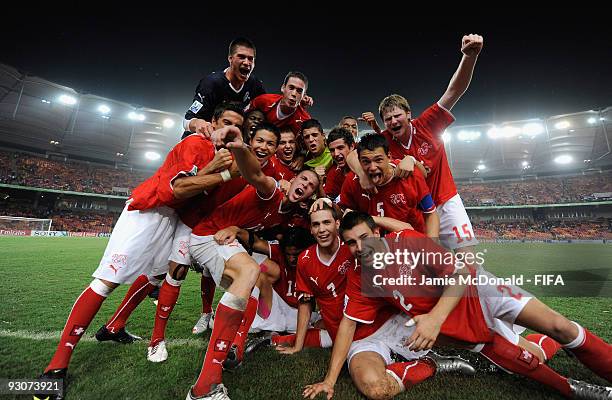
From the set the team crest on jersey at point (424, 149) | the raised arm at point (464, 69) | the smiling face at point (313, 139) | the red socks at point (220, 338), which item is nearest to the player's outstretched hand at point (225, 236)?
the red socks at point (220, 338)

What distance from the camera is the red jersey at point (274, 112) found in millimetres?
4738

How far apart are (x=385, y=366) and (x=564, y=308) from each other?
420cm

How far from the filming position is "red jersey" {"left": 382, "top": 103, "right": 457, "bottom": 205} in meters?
3.73

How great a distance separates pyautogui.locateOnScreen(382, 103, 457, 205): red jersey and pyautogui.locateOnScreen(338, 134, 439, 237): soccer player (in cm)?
61

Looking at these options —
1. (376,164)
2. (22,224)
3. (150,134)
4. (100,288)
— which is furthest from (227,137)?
(150,134)

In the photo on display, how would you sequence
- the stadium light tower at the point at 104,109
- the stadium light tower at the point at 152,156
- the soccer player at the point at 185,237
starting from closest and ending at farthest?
1. the soccer player at the point at 185,237
2. the stadium light tower at the point at 104,109
3. the stadium light tower at the point at 152,156

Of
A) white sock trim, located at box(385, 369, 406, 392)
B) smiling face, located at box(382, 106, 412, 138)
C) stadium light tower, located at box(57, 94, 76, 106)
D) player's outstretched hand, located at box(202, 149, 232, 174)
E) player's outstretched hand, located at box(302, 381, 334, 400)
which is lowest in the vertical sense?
player's outstretched hand, located at box(302, 381, 334, 400)

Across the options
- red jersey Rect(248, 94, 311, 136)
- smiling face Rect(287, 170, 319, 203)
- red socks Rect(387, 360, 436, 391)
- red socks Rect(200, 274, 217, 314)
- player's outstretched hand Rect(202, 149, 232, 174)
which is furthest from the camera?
red jersey Rect(248, 94, 311, 136)

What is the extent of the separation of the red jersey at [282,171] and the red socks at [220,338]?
203 cm

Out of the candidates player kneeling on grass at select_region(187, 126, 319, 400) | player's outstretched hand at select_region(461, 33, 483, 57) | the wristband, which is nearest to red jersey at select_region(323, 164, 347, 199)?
player kneeling on grass at select_region(187, 126, 319, 400)

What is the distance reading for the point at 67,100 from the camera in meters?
34.4

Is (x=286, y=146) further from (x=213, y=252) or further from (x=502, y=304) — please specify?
(x=502, y=304)

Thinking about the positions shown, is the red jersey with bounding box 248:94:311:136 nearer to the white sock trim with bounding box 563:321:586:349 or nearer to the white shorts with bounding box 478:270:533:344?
the white shorts with bounding box 478:270:533:344

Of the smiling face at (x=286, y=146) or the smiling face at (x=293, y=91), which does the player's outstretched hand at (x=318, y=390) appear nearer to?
the smiling face at (x=286, y=146)
